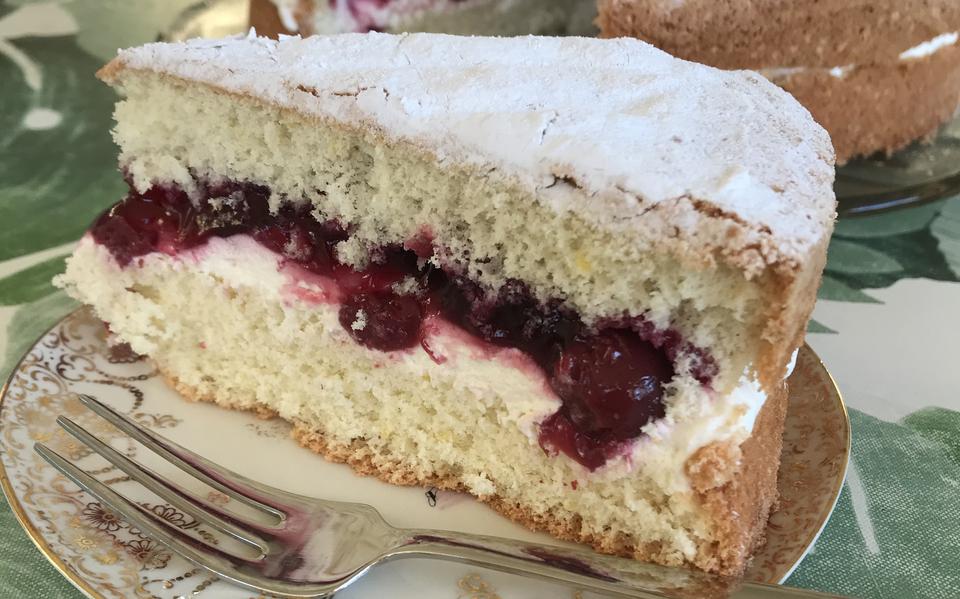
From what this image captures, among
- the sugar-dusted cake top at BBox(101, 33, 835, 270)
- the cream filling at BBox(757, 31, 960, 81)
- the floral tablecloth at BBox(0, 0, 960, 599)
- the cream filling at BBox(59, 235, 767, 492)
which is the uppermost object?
the sugar-dusted cake top at BBox(101, 33, 835, 270)

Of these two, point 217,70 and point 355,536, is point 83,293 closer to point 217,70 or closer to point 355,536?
point 217,70

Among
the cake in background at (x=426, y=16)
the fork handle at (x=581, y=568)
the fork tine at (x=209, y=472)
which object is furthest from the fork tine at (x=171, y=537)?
the cake in background at (x=426, y=16)

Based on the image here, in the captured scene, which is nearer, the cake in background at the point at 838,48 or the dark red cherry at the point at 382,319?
the dark red cherry at the point at 382,319

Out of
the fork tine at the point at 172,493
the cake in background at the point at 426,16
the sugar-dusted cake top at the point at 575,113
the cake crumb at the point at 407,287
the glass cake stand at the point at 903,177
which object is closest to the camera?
the sugar-dusted cake top at the point at 575,113

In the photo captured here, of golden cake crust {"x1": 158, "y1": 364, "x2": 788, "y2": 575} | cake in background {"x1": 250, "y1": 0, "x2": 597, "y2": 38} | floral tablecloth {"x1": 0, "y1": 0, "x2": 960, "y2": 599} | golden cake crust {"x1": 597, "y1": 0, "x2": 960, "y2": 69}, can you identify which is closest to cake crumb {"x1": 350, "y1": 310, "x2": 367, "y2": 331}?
golden cake crust {"x1": 158, "y1": 364, "x2": 788, "y2": 575}

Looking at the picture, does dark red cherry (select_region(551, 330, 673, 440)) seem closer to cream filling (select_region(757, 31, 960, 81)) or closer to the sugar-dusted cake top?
the sugar-dusted cake top

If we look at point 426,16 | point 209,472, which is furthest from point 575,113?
point 426,16

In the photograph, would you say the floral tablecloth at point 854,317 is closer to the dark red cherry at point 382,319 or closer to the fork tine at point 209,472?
the fork tine at point 209,472
